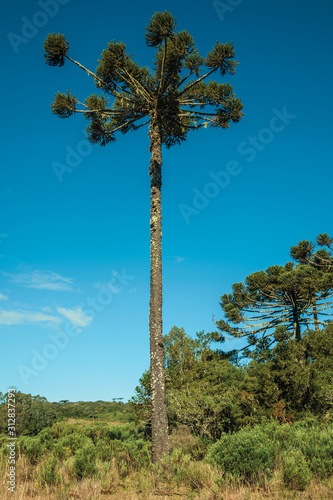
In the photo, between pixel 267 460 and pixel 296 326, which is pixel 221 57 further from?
pixel 296 326

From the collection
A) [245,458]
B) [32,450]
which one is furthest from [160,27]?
[32,450]

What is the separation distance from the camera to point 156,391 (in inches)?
336

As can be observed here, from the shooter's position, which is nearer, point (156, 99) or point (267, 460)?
point (267, 460)

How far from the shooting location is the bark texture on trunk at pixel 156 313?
8.27m

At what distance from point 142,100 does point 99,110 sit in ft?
4.82

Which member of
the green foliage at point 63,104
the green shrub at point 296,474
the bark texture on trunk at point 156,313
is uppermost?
the green foliage at point 63,104

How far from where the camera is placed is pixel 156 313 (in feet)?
29.8

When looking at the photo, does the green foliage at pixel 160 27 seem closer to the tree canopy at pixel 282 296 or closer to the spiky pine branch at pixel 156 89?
the spiky pine branch at pixel 156 89

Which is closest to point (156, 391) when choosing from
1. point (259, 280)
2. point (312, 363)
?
point (312, 363)

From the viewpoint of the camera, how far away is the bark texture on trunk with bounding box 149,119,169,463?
8266 mm

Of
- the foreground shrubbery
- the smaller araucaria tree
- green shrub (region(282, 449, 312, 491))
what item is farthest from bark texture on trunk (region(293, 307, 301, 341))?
green shrub (region(282, 449, 312, 491))

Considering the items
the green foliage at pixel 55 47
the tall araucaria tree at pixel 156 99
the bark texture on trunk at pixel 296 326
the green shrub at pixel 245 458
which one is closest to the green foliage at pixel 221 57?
the tall araucaria tree at pixel 156 99

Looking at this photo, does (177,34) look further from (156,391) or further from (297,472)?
(297,472)

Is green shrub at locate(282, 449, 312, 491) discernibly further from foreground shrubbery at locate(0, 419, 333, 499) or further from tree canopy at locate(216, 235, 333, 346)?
tree canopy at locate(216, 235, 333, 346)
